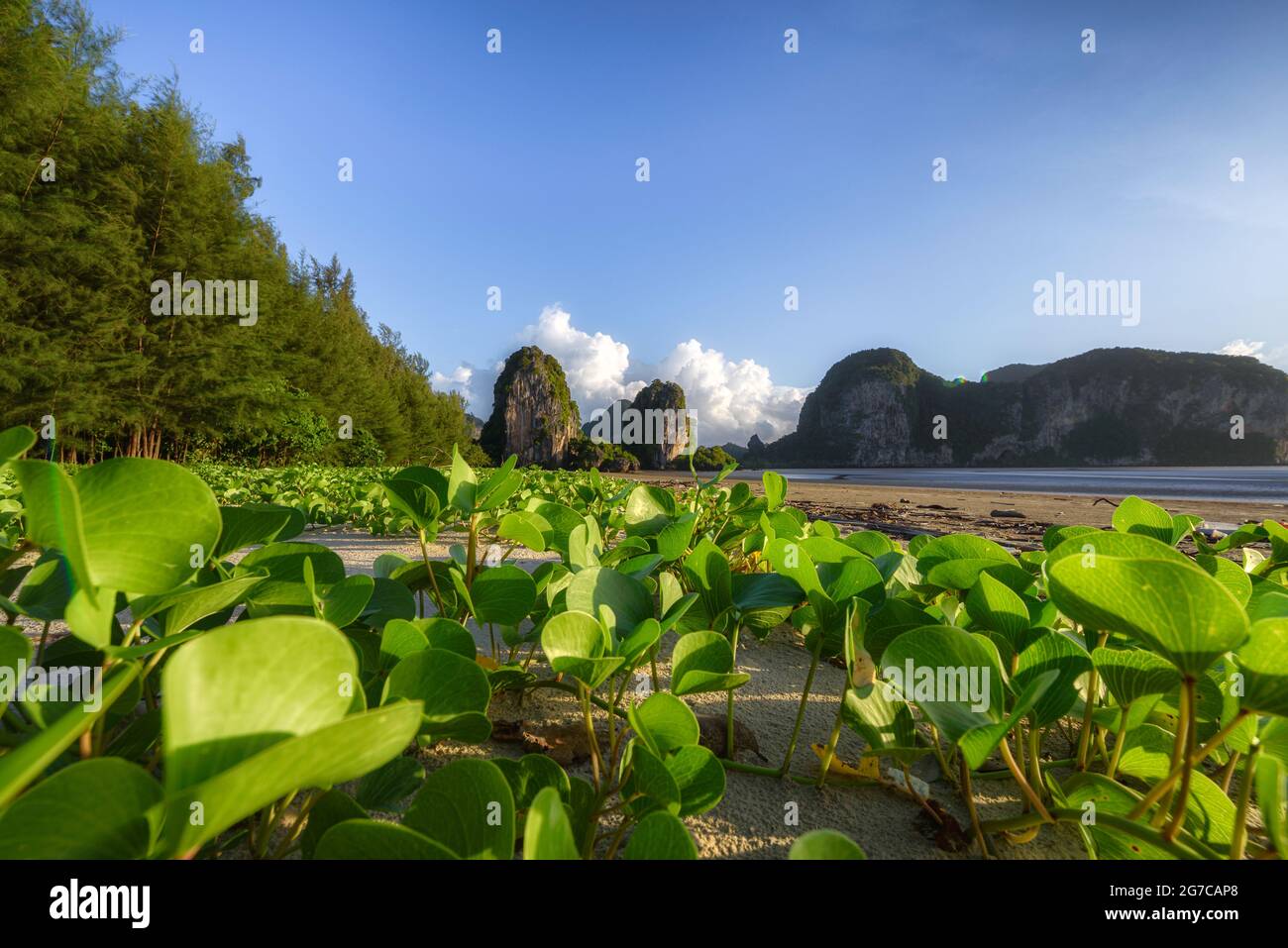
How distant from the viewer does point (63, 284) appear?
11250mm

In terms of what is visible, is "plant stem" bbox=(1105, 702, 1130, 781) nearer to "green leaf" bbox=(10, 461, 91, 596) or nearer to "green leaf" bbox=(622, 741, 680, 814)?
"green leaf" bbox=(622, 741, 680, 814)

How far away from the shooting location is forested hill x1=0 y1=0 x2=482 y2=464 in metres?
10.7

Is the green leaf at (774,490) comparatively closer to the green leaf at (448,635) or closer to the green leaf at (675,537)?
the green leaf at (675,537)

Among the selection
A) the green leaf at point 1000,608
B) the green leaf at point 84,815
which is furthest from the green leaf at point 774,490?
the green leaf at point 84,815

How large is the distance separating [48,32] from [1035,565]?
18.7 m

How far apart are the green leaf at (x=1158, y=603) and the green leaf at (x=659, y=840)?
0.27m

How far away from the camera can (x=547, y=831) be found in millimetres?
262

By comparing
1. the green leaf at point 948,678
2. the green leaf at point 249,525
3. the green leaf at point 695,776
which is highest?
the green leaf at point 249,525

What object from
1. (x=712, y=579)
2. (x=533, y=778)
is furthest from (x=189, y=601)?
(x=712, y=579)

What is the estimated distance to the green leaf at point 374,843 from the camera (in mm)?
255

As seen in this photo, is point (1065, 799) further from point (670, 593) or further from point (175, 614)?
point (175, 614)

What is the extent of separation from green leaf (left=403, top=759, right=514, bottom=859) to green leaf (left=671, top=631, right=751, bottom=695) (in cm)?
18

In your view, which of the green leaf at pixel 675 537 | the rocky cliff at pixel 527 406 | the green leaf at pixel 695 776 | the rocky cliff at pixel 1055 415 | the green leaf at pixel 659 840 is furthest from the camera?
the rocky cliff at pixel 1055 415
